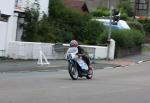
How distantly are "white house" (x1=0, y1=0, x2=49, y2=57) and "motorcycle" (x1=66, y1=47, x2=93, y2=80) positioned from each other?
42.5ft

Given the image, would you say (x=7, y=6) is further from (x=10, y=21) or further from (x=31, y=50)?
(x=31, y=50)

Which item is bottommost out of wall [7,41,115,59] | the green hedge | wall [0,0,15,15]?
wall [7,41,115,59]

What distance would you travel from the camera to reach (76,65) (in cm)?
2334

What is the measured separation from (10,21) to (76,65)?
15.3m

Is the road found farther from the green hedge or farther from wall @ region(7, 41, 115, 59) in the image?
the green hedge

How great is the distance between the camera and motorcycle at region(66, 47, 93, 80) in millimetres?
23031

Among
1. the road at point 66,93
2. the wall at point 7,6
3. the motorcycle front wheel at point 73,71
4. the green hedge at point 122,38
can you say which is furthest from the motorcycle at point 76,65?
the green hedge at point 122,38

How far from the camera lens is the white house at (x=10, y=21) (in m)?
36.4

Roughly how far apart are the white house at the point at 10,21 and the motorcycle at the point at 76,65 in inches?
510

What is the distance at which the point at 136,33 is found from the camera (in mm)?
46625

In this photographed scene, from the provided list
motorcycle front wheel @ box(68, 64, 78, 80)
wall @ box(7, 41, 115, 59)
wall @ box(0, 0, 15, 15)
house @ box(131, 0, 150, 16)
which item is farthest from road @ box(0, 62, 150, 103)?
house @ box(131, 0, 150, 16)

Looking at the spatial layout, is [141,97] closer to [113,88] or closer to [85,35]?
[113,88]

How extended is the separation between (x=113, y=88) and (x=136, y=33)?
28056 millimetres

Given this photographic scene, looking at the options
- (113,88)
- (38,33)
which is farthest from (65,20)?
(113,88)
